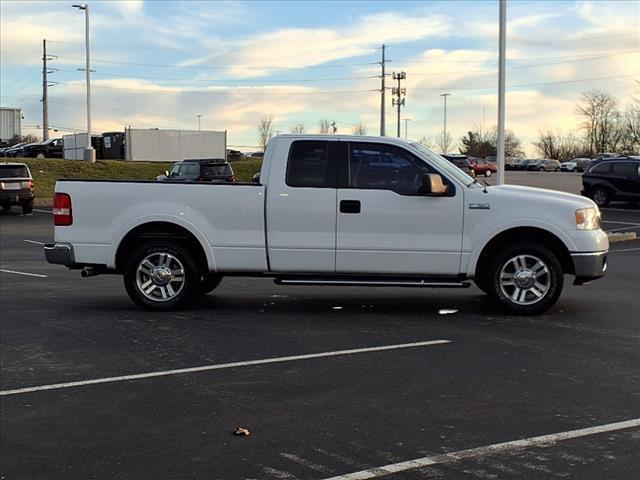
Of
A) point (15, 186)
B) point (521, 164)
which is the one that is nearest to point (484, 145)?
point (521, 164)

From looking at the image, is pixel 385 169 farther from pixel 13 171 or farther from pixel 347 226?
pixel 13 171

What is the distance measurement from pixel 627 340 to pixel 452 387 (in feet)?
7.99

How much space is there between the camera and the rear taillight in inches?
333

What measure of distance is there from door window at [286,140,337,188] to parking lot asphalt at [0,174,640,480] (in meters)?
1.50

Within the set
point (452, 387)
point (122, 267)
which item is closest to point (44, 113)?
point (122, 267)

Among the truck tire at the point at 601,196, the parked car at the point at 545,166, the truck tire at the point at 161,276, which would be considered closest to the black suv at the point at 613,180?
the truck tire at the point at 601,196

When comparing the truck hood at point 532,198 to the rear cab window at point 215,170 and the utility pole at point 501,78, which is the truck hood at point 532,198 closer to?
the utility pole at point 501,78

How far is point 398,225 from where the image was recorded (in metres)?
8.15

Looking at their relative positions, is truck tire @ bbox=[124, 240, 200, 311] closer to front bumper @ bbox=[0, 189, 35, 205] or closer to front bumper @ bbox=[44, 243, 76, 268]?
front bumper @ bbox=[44, 243, 76, 268]

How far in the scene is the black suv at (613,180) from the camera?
2664cm

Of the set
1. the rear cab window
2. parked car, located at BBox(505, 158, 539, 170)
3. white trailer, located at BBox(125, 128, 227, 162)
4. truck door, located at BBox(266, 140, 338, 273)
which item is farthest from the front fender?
parked car, located at BBox(505, 158, 539, 170)

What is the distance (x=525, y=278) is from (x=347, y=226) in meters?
2.02

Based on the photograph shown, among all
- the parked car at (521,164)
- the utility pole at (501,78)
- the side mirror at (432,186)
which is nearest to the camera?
the side mirror at (432,186)

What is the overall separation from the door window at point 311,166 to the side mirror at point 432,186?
0.96 metres
